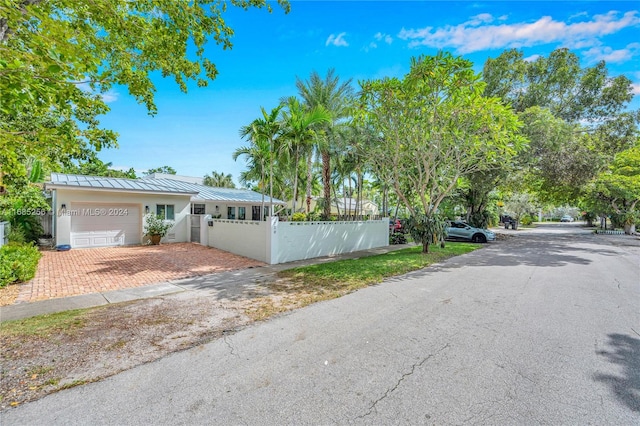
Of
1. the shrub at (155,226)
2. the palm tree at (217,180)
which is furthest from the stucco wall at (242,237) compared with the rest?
the palm tree at (217,180)

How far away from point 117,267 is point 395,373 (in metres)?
9.81

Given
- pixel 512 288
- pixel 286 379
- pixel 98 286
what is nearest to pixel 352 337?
pixel 286 379

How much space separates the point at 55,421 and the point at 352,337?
10.6ft

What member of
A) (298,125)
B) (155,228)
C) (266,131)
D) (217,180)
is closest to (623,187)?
(298,125)

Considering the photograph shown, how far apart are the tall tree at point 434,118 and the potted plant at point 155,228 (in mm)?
11345

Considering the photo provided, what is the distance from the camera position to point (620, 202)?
26.6m

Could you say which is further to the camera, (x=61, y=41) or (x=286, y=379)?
(x=61, y=41)

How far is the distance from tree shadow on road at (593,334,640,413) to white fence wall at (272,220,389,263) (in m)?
8.63

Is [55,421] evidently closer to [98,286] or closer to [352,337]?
[352,337]

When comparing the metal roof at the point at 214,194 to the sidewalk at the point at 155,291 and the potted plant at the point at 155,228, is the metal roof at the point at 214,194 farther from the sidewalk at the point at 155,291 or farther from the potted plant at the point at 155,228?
the sidewalk at the point at 155,291

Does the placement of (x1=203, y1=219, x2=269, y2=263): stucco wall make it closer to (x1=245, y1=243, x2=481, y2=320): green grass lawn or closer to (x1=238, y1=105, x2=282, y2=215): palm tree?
(x1=238, y1=105, x2=282, y2=215): palm tree

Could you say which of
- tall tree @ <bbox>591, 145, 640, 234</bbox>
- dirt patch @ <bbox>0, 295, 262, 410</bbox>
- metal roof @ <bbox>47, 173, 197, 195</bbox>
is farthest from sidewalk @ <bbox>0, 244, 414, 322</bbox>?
tall tree @ <bbox>591, 145, 640, 234</bbox>

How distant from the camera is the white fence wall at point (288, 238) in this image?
417 inches

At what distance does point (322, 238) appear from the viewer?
1232 cm
